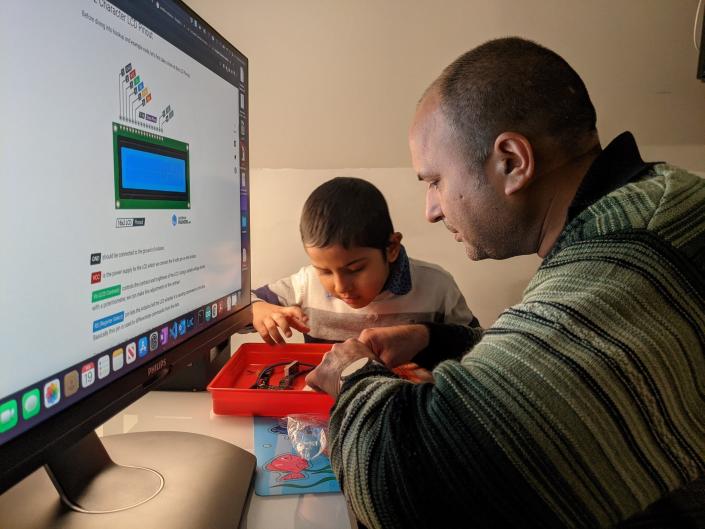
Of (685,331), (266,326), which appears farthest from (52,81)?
(266,326)

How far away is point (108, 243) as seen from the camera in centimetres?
41

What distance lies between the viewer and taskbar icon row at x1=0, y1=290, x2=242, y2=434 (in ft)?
1.06

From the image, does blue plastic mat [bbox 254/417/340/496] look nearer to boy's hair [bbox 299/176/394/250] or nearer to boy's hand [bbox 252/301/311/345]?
boy's hand [bbox 252/301/311/345]

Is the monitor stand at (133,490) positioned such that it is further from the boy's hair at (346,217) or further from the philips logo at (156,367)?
the boy's hair at (346,217)

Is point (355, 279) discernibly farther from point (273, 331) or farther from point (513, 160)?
Result: point (513, 160)

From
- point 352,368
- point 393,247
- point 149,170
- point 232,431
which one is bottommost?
point 232,431

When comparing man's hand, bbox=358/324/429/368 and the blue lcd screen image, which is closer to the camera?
the blue lcd screen image

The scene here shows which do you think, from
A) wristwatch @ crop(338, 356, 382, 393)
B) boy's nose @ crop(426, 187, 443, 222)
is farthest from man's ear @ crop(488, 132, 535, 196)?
wristwatch @ crop(338, 356, 382, 393)

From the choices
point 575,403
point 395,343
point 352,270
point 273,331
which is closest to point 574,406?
point 575,403

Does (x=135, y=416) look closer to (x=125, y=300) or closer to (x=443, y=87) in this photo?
(x=125, y=300)

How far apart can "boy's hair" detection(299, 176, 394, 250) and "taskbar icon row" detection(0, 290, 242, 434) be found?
1.92 ft

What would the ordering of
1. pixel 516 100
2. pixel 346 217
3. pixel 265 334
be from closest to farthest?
pixel 516 100 < pixel 265 334 < pixel 346 217

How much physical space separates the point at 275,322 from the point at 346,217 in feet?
1.05

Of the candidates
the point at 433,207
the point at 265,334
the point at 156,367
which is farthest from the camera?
the point at 265,334
